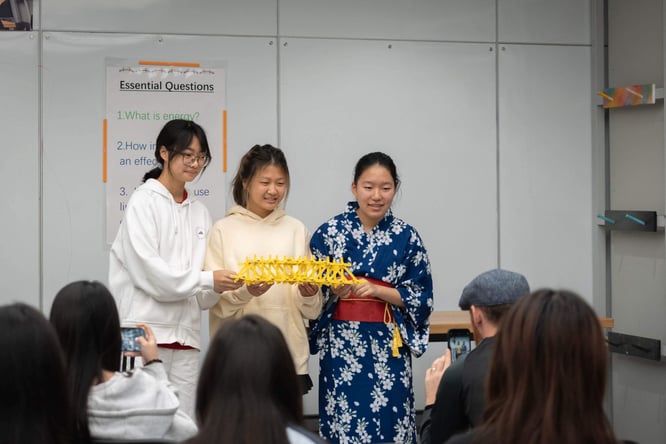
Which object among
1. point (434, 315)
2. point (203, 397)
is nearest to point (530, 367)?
point (203, 397)

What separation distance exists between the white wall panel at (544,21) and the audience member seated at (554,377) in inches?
144

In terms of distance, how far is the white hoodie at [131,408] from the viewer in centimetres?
216

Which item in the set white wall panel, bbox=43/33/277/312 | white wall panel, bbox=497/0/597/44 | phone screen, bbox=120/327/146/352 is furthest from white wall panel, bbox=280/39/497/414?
phone screen, bbox=120/327/146/352

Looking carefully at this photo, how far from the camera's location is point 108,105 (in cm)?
483

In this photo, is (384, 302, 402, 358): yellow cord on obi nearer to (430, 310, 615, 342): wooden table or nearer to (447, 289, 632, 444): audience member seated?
(430, 310, 615, 342): wooden table

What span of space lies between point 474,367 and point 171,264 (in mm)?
1473

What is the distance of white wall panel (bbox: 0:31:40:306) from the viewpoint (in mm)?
4746

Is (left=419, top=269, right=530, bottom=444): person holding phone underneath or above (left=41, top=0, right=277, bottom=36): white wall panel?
underneath

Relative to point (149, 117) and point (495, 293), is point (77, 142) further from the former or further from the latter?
point (495, 293)

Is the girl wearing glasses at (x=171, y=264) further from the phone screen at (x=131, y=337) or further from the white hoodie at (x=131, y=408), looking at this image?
the white hoodie at (x=131, y=408)

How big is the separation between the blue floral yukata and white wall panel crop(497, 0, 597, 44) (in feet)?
6.60

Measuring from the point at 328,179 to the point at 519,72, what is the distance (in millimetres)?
1256

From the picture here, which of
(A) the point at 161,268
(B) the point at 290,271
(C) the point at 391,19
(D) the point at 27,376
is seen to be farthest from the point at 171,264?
(C) the point at 391,19

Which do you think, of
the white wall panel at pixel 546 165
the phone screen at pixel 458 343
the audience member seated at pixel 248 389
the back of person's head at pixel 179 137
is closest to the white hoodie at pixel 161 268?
the back of person's head at pixel 179 137
